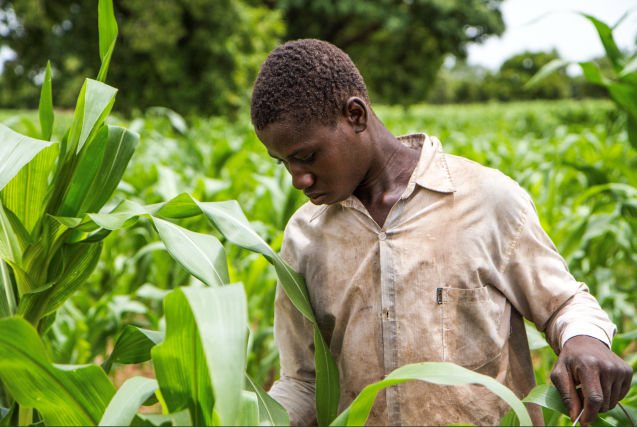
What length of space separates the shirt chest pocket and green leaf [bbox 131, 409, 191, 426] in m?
0.61

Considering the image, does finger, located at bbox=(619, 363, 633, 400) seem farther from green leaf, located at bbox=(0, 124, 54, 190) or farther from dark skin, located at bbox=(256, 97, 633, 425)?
green leaf, located at bbox=(0, 124, 54, 190)

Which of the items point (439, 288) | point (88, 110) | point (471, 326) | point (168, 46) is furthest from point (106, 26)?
point (168, 46)

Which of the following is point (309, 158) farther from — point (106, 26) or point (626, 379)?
point (626, 379)

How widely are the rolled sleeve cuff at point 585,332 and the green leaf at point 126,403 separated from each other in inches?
27.6

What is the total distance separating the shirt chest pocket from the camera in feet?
3.52

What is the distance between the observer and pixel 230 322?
1.88ft

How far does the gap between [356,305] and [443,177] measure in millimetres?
339

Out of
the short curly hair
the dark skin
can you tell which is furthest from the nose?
the short curly hair

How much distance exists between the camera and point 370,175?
115 centimetres

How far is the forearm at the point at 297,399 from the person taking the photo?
1162 millimetres

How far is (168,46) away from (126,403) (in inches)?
420

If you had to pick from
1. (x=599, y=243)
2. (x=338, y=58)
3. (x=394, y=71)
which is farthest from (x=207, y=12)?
(x=394, y=71)

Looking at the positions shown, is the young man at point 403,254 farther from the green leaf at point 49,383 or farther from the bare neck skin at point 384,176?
the green leaf at point 49,383

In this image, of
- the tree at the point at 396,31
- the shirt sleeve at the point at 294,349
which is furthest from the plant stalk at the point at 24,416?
the tree at the point at 396,31
